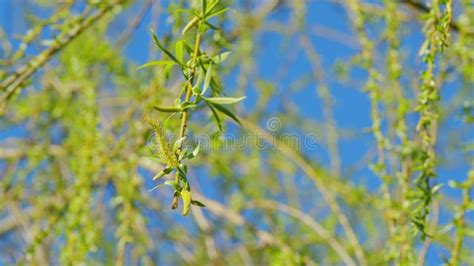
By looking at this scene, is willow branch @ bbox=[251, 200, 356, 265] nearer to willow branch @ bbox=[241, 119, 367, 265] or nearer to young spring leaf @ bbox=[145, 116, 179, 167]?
willow branch @ bbox=[241, 119, 367, 265]

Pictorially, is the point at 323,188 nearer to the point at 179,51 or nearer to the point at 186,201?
the point at 179,51

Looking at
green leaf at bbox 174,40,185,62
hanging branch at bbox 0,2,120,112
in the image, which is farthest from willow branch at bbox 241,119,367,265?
green leaf at bbox 174,40,185,62

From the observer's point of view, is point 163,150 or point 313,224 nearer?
point 163,150

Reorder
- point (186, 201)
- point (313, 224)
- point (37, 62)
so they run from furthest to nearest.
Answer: point (313, 224) < point (37, 62) < point (186, 201)

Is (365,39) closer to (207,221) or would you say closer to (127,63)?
(207,221)

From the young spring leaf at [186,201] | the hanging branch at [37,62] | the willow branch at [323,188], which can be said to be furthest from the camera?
the willow branch at [323,188]

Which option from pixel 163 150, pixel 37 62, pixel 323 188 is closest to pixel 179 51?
pixel 163 150

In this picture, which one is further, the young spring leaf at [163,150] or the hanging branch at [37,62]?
the hanging branch at [37,62]

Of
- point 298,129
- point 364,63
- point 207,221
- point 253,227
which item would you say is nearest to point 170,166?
point 364,63

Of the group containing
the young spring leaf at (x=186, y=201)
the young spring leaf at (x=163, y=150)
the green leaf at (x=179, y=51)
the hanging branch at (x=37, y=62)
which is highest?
the hanging branch at (x=37, y=62)

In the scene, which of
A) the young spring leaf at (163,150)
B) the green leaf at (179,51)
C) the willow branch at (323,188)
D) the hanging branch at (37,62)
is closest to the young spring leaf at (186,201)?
the young spring leaf at (163,150)

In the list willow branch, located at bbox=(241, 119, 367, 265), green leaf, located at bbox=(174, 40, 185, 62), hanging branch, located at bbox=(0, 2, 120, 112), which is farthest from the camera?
willow branch, located at bbox=(241, 119, 367, 265)

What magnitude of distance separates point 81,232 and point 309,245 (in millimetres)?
952

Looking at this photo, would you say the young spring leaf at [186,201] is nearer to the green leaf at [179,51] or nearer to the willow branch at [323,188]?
the green leaf at [179,51]
